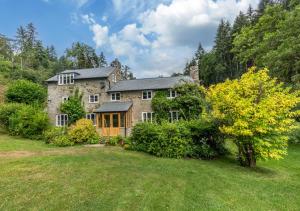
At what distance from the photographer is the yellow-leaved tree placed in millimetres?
10453

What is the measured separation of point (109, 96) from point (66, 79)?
6.19 m

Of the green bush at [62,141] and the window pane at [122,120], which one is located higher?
the window pane at [122,120]

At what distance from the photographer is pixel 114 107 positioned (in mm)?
23906

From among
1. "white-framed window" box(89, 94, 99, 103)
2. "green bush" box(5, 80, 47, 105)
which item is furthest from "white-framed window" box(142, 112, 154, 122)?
"green bush" box(5, 80, 47, 105)

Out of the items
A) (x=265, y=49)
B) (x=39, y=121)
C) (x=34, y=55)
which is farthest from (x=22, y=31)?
(x=265, y=49)

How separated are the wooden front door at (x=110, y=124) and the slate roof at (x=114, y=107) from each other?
62 cm

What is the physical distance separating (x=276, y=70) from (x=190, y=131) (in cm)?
1074

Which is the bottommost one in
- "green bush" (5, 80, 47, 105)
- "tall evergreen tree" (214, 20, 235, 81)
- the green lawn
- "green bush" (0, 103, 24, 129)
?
the green lawn

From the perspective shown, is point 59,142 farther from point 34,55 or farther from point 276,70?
point 34,55

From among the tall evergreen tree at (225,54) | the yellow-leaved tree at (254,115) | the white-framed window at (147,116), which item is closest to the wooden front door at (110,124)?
the white-framed window at (147,116)

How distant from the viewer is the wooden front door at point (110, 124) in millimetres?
23328

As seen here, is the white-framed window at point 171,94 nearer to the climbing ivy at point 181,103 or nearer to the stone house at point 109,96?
the stone house at point 109,96

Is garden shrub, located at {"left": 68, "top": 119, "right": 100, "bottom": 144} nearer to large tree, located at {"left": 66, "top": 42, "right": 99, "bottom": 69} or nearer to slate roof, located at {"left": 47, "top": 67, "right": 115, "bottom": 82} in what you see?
slate roof, located at {"left": 47, "top": 67, "right": 115, "bottom": 82}

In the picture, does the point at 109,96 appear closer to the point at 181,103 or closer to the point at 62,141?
the point at 181,103
